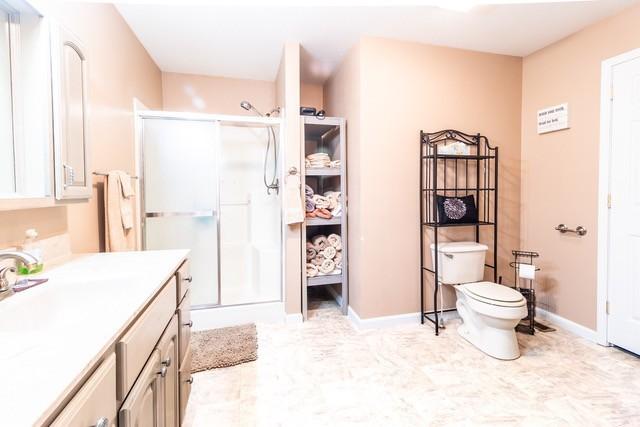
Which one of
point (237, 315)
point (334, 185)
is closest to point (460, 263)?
point (334, 185)

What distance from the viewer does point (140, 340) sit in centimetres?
88

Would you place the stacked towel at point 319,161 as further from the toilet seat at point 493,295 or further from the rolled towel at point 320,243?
the toilet seat at point 493,295

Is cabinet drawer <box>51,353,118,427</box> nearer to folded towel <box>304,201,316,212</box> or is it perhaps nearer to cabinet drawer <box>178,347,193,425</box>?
cabinet drawer <box>178,347,193,425</box>

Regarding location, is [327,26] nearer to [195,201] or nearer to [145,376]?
[195,201]

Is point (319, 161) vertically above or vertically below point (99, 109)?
below

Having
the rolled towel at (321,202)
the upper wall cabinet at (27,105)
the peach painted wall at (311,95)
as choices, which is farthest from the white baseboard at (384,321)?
the peach painted wall at (311,95)

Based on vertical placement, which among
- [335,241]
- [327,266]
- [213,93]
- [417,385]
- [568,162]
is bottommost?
[417,385]

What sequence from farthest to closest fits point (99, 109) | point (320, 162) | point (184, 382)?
point (320, 162), point (99, 109), point (184, 382)

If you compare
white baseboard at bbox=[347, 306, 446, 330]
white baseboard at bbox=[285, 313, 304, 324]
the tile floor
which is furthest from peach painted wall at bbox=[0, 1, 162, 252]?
white baseboard at bbox=[347, 306, 446, 330]

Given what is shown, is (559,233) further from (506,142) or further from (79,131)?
(79,131)

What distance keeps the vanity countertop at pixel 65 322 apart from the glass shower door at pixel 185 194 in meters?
1.04

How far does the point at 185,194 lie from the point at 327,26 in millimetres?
1779

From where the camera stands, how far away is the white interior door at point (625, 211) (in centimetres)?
202

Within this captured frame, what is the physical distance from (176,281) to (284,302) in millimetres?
1447
